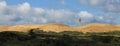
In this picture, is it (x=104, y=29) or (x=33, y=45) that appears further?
(x=104, y=29)

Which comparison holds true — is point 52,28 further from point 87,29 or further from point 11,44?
point 11,44

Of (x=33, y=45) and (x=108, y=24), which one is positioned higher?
(x=108, y=24)

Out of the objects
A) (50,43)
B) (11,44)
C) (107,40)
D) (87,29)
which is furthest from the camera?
(87,29)

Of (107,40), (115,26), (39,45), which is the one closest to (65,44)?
(39,45)

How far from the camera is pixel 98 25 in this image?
138875mm

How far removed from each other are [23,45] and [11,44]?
1.45m

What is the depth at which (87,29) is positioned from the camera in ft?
439

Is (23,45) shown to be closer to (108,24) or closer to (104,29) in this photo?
(104,29)

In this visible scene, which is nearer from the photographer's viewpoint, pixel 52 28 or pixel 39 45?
pixel 39 45

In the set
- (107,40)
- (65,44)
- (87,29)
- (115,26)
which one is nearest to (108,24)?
(115,26)

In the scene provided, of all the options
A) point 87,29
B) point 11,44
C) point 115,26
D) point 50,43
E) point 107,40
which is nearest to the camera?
point 11,44

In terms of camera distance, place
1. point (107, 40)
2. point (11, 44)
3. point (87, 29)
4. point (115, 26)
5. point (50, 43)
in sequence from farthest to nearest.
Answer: point (115, 26)
point (87, 29)
point (107, 40)
point (50, 43)
point (11, 44)

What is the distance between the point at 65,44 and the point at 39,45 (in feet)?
17.4

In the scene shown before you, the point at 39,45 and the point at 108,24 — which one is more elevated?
the point at 108,24
